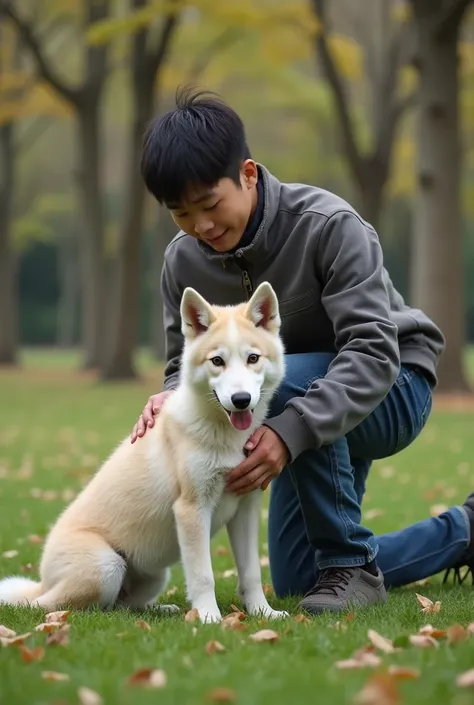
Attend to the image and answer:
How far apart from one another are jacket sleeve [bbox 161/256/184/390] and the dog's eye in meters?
0.93

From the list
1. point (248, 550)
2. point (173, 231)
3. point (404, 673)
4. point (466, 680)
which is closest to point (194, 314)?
point (248, 550)

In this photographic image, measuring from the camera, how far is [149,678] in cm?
284

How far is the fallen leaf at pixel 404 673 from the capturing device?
2.77m

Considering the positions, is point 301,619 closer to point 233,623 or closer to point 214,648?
point 233,623

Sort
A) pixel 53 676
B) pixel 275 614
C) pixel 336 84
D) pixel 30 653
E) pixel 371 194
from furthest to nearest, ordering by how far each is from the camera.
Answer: pixel 371 194, pixel 336 84, pixel 275 614, pixel 30 653, pixel 53 676

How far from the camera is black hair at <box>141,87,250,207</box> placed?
394cm

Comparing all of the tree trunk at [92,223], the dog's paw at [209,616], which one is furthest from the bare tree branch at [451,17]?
the dog's paw at [209,616]

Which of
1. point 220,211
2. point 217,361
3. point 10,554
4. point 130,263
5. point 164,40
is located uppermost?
point 164,40

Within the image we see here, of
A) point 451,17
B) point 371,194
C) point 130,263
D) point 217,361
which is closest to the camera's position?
point 217,361

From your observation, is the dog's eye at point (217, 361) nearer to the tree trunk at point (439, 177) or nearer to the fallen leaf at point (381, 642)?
the fallen leaf at point (381, 642)

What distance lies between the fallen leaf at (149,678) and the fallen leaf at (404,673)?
61 centimetres

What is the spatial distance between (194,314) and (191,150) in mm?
620

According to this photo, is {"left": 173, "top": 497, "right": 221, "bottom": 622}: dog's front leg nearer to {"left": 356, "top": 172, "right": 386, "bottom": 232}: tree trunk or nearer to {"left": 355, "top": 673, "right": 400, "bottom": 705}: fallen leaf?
{"left": 355, "top": 673, "right": 400, "bottom": 705}: fallen leaf

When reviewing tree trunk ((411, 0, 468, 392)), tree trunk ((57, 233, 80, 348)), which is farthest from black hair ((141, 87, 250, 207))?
tree trunk ((57, 233, 80, 348))
